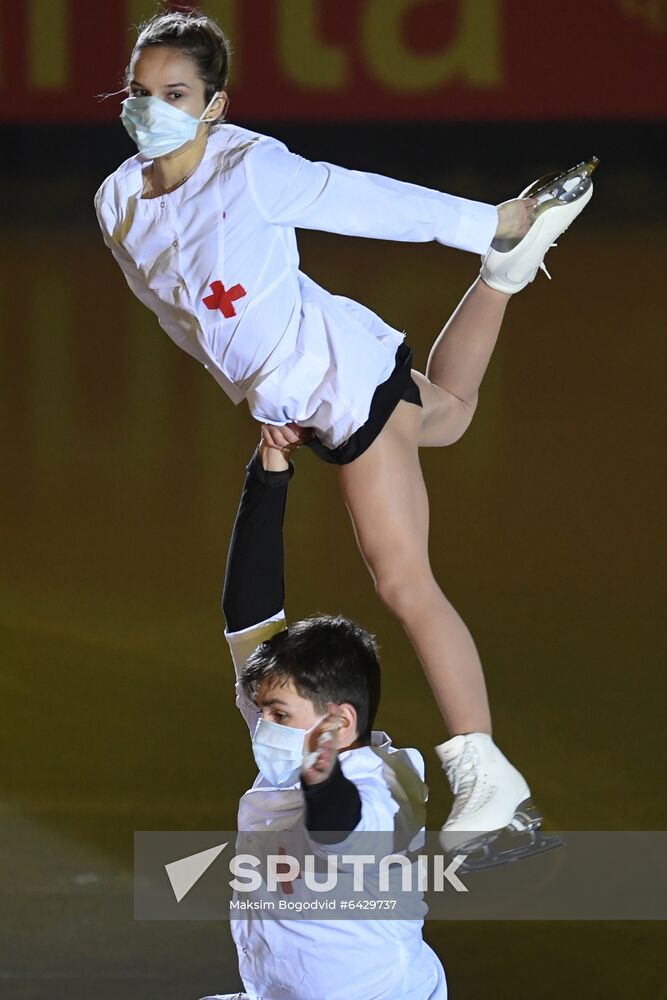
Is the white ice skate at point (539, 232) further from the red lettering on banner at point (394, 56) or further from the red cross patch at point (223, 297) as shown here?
the red lettering on banner at point (394, 56)

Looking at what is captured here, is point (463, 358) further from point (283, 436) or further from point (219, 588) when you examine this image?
point (219, 588)

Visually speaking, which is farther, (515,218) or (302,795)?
(515,218)

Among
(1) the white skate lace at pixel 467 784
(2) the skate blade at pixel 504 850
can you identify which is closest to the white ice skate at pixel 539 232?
(1) the white skate lace at pixel 467 784

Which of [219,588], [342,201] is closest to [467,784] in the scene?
[342,201]

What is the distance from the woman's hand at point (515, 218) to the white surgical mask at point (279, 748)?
2.74ft

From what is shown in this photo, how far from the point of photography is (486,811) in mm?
2039

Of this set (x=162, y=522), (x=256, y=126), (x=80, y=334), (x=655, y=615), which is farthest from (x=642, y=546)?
(x=256, y=126)

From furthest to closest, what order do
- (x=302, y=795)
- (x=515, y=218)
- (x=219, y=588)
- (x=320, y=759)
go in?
(x=219, y=588) < (x=515, y=218) < (x=302, y=795) < (x=320, y=759)

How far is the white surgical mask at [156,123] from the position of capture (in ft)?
6.72

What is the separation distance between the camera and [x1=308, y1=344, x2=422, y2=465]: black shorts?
2.15 m

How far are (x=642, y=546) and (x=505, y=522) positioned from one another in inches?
15.2

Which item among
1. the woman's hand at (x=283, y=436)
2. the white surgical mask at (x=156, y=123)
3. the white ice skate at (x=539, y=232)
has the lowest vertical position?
the woman's hand at (x=283, y=436)

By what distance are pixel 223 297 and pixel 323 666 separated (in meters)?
0.54

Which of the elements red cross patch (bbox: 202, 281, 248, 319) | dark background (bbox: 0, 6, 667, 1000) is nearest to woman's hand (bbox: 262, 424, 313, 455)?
red cross patch (bbox: 202, 281, 248, 319)
